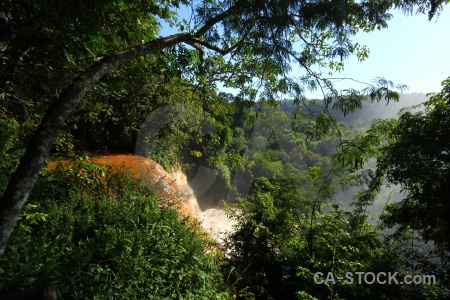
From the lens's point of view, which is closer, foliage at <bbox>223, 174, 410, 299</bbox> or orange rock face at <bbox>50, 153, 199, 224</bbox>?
foliage at <bbox>223, 174, 410, 299</bbox>

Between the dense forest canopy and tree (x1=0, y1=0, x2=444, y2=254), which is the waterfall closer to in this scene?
the dense forest canopy

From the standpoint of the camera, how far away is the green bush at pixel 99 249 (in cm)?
216

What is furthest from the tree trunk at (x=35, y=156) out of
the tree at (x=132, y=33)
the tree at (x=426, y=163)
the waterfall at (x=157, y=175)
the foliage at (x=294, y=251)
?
the tree at (x=426, y=163)

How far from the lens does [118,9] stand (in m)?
3.40

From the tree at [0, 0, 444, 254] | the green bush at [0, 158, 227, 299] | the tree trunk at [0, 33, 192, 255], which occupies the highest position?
the tree at [0, 0, 444, 254]

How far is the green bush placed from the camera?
2.16 m

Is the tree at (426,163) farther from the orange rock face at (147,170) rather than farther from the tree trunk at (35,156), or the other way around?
the tree trunk at (35,156)

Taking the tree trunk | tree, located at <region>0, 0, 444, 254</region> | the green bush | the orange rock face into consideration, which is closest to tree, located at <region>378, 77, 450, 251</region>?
tree, located at <region>0, 0, 444, 254</region>

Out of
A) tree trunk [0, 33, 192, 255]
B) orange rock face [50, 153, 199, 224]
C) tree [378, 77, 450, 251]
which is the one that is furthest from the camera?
orange rock face [50, 153, 199, 224]

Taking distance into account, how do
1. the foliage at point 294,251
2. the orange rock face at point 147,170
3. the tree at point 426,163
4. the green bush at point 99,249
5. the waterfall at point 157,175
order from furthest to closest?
the orange rock face at point 147,170 < the waterfall at point 157,175 < the tree at point 426,163 < the foliage at point 294,251 < the green bush at point 99,249

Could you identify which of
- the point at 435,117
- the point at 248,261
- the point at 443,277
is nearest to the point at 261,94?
the point at 248,261

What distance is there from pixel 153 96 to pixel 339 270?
8.68 metres

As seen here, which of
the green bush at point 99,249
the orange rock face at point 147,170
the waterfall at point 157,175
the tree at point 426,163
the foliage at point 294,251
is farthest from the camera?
the orange rock face at point 147,170

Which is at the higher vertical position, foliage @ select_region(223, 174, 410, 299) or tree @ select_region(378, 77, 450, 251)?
tree @ select_region(378, 77, 450, 251)
